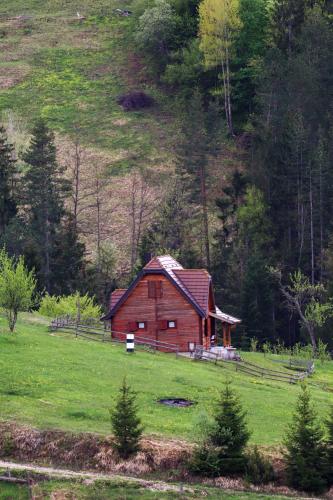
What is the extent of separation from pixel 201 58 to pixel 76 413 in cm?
8839

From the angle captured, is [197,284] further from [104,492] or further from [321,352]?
[104,492]

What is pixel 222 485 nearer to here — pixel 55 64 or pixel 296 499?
pixel 296 499

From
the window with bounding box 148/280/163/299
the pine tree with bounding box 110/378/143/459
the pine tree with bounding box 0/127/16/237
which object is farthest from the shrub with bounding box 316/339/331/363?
the pine tree with bounding box 110/378/143/459

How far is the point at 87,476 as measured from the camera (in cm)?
4309

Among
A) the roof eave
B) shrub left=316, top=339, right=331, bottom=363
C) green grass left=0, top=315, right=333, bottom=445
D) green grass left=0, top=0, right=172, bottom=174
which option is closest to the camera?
green grass left=0, top=315, right=333, bottom=445

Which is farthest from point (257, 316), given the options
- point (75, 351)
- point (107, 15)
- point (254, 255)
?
point (107, 15)

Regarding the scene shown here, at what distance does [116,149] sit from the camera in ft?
419

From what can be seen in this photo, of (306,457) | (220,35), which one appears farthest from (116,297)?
(220,35)

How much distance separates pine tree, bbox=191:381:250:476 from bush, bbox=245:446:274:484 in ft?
0.95

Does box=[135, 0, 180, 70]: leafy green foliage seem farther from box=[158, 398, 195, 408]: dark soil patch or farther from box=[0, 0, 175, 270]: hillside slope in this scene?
box=[158, 398, 195, 408]: dark soil patch

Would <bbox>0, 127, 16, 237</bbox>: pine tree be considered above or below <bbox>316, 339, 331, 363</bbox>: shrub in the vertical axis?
above

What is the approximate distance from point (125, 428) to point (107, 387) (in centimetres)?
975

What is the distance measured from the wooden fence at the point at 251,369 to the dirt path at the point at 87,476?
71.7ft

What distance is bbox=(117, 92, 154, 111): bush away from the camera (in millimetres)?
137375
